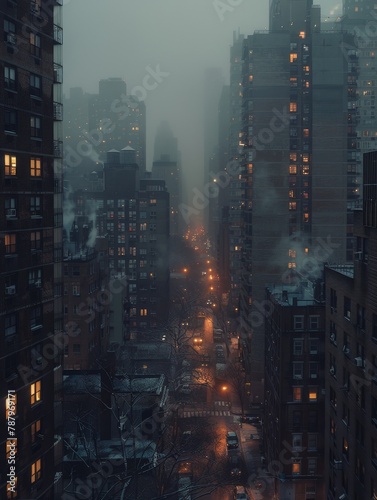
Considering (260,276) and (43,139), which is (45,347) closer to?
(43,139)

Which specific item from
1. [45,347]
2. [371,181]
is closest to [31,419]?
[45,347]

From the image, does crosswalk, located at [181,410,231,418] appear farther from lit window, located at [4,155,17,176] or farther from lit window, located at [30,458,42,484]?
lit window, located at [4,155,17,176]

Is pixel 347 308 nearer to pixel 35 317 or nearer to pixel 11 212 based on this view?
pixel 35 317

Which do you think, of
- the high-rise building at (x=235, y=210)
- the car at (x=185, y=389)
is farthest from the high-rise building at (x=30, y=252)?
the high-rise building at (x=235, y=210)

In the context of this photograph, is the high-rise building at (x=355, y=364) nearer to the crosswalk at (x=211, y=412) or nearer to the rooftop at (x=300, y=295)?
the rooftop at (x=300, y=295)

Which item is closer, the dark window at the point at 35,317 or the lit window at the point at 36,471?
the lit window at the point at 36,471

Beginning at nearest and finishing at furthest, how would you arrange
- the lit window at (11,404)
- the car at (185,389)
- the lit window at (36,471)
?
the lit window at (11,404) < the lit window at (36,471) < the car at (185,389)

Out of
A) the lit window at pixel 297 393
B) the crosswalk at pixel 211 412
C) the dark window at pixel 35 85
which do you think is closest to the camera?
the dark window at pixel 35 85
